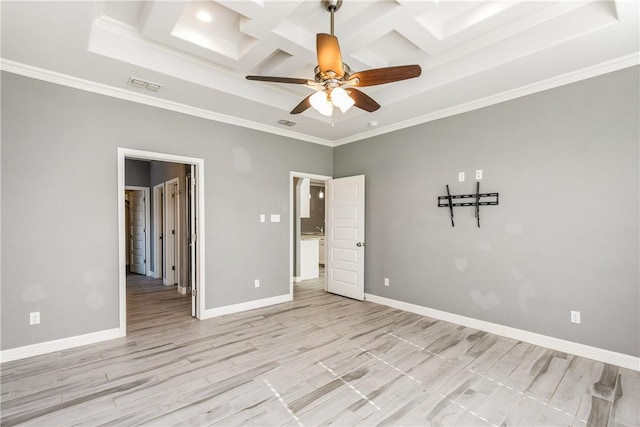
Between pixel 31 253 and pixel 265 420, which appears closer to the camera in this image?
pixel 265 420

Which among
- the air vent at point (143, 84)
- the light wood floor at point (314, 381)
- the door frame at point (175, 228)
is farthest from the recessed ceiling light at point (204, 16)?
the door frame at point (175, 228)

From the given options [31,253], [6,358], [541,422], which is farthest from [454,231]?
[6,358]

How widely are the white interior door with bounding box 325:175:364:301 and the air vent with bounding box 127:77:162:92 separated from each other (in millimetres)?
3037

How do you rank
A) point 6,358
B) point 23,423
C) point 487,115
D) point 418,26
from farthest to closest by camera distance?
point 487,115 → point 6,358 → point 418,26 → point 23,423

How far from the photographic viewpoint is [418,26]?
2.66 m

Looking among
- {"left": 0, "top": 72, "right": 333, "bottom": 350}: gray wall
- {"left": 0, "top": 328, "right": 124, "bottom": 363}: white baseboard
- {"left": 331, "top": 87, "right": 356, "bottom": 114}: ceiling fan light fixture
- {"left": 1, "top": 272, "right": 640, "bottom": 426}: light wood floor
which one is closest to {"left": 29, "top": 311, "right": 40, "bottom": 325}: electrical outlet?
{"left": 0, "top": 72, "right": 333, "bottom": 350}: gray wall

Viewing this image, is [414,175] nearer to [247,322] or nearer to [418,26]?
[418,26]

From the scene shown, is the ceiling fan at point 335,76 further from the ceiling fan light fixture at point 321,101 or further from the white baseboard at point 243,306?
the white baseboard at point 243,306

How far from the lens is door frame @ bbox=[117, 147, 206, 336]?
→ 3465mm

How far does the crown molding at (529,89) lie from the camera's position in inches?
111

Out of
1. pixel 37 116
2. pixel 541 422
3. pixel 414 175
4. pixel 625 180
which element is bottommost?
pixel 541 422

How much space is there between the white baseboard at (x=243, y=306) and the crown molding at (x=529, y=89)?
311 cm

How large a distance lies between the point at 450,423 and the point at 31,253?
395 centimetres

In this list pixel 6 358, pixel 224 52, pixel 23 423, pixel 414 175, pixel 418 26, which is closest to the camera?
pixel 23 423
